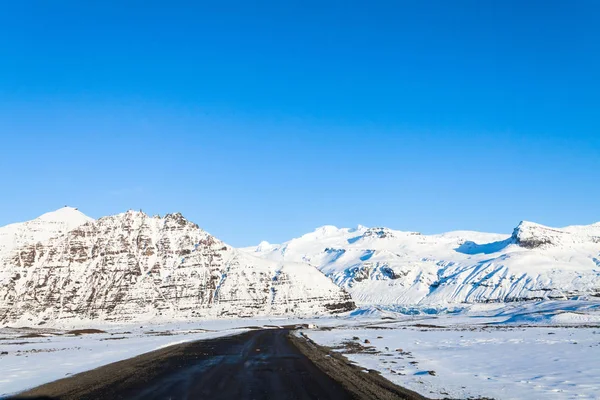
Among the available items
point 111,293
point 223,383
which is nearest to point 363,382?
point 223,383

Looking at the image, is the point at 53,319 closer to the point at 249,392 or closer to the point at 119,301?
the point at 119,301

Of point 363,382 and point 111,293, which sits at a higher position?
point 111,293

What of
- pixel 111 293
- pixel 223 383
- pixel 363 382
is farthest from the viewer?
pixel 111 293

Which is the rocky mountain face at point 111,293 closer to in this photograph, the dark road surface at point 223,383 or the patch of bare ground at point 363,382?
the dark road surface at point 223,383

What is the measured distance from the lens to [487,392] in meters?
19.0

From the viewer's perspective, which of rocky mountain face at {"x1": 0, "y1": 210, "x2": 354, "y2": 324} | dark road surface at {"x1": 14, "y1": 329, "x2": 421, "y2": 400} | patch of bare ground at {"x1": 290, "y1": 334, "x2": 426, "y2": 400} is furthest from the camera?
rocky mountain face at {"x1": 0, "y1": 210, "x2": 354, "y2": 324}

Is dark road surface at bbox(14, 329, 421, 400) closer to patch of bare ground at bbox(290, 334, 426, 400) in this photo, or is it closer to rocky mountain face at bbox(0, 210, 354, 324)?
patch of bare ground at bbox(290, 334, 426, 400)

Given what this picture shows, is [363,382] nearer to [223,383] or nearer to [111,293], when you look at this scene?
[223,383]

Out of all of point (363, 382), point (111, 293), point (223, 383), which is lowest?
point (363, 382)

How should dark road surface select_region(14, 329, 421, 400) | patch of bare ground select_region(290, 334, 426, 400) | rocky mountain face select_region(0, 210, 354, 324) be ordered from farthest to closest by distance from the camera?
rocky mountain face select_region(0, 210, 354, 324) → dark road surface select_region(14, 329, 421, 400) → patch of bare ground select_region(290, 334, 426, 400)

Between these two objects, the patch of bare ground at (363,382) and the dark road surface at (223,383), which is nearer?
the patch of bare ground at (363,382)

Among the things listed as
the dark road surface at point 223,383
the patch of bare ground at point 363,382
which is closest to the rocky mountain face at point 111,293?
the dark road surface at point 223,383

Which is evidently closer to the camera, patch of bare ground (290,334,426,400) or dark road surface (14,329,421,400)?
patch of bare ground (290,334,426,400)

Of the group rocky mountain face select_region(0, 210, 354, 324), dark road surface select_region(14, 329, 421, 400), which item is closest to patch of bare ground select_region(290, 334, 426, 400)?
dark road surface select_region(14, 329, 421, 400)
